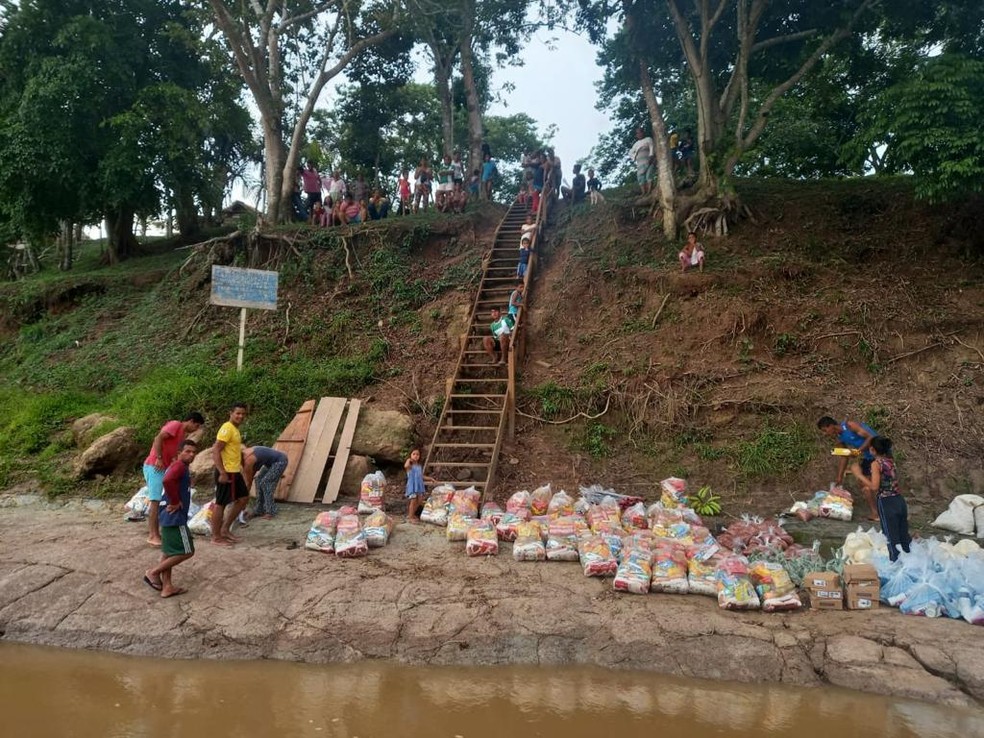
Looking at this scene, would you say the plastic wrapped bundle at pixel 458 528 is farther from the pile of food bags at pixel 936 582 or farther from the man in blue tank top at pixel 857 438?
the man in blue tank top at pixel 857 438

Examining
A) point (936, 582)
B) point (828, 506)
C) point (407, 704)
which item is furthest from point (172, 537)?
point (828, 506)

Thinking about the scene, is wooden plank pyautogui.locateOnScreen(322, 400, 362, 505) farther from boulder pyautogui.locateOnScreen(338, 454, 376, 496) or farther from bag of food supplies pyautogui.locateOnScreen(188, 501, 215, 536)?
bag of food supplies pyautogui.locateOnScreen(188, 501, 215, 536)

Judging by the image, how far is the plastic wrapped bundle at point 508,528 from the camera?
260 inches

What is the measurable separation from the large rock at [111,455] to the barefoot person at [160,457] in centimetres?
230

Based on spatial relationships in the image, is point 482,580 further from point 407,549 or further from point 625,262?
point 625,262

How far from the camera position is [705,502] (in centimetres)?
800

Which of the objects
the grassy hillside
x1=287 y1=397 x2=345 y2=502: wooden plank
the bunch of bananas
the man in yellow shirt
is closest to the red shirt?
the man in yellow shirt

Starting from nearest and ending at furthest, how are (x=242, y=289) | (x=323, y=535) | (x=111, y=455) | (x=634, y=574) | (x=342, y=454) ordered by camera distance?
(x=634, y=574) → (x=323, y=535) → (x=111, y=455) → (x=342, y=454) → (x=242, y=289)

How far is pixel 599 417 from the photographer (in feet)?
30.7

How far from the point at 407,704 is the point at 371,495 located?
3406mm

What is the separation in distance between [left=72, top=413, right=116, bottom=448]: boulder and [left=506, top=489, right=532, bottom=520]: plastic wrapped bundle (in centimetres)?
590

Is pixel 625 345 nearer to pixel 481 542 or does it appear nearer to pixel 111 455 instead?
pixel 481 542

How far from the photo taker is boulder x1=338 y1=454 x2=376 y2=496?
331 inches

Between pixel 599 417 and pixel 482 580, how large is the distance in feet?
13.5
